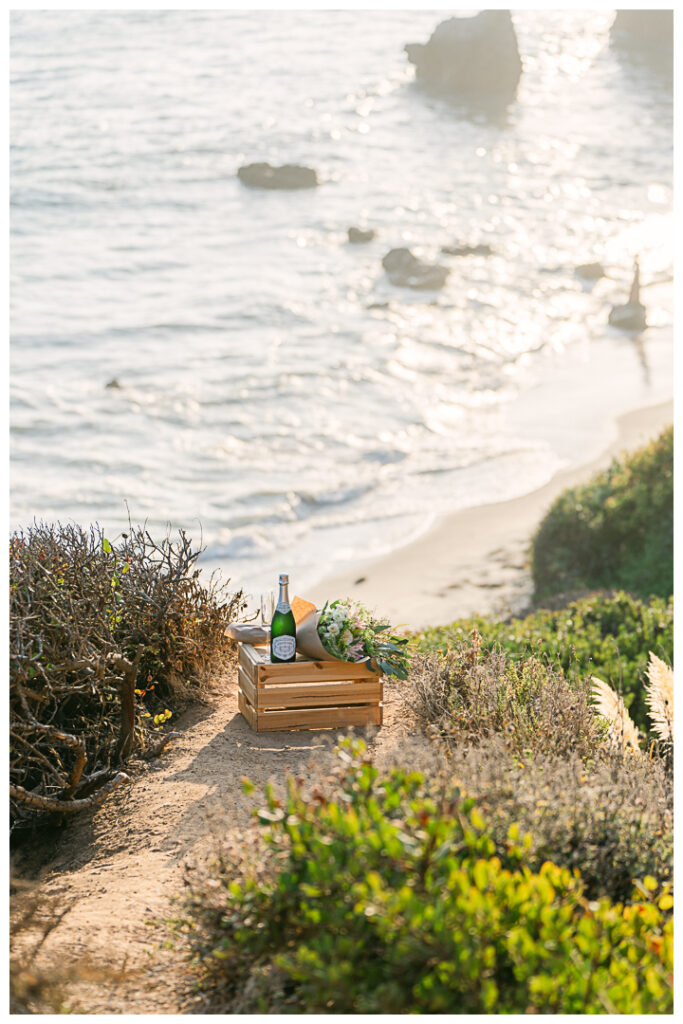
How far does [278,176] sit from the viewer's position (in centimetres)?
3350

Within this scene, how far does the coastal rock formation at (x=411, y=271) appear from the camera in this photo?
27.1 meters

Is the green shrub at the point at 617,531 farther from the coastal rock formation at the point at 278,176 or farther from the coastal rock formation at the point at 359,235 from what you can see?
the coastal rock formation at the point at 278,176

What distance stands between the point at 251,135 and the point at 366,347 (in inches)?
733

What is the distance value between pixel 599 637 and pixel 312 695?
3399 mm

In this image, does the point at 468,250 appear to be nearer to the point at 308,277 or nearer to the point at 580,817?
the point at 308,277

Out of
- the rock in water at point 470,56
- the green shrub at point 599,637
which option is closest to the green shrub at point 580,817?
the green shrub at point 599,637

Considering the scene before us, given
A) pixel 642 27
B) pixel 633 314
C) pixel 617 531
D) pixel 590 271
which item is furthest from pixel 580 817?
pixel 642 27

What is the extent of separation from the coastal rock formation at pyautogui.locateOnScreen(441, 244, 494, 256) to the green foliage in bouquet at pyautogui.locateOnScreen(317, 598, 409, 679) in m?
27.0

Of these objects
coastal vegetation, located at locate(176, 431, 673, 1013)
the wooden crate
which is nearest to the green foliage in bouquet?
the wooden crate

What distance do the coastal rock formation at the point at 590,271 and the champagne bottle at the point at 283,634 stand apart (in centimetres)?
2637

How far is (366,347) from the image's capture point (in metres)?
22.7
